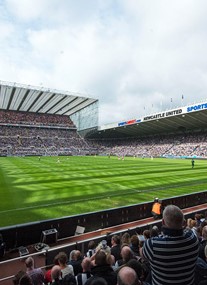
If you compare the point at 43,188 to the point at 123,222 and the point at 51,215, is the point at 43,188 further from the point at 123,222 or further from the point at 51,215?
the point at 123,222

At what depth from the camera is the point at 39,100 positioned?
65.1m

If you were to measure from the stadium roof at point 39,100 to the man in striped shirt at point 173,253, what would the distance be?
54366 millimetres

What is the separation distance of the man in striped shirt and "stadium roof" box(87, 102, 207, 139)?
46.5m

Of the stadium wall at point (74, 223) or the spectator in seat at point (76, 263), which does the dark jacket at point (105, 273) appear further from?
the stadium wall at point (74, 223)

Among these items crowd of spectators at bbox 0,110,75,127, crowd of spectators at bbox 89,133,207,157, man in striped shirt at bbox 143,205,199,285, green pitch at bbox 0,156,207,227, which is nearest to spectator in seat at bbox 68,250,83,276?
man in striped shirt at bbox 143,205,199,285

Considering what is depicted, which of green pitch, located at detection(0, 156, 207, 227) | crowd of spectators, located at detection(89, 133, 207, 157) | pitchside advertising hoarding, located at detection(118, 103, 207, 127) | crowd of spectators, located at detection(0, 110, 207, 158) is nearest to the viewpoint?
green pitch, located at detection(0, 156, 207, 227)

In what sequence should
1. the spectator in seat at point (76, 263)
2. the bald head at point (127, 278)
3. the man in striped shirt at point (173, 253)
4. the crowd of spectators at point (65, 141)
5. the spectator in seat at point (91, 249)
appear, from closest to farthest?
the bald head at point (127, 278) → the man in striped shirt at point (173, 253) → the spectator in seat at point (76, 263) → the spectator in seat at point (91, 249) → the crowd of spectators at point (65, 141)

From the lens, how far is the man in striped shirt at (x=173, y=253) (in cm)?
269

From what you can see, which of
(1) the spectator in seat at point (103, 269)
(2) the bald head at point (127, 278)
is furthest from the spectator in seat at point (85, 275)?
(2) the bald head at point (127, 278)

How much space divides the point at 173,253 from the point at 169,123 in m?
62.4

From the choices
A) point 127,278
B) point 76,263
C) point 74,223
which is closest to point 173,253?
point 127,278

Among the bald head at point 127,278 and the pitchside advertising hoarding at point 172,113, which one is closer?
the bald head at point 127,278

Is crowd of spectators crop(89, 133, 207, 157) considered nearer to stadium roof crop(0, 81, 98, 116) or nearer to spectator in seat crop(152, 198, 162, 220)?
stadium roof crop(0, 81, 98, 116)

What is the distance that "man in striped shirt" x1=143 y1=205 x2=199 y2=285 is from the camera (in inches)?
106
